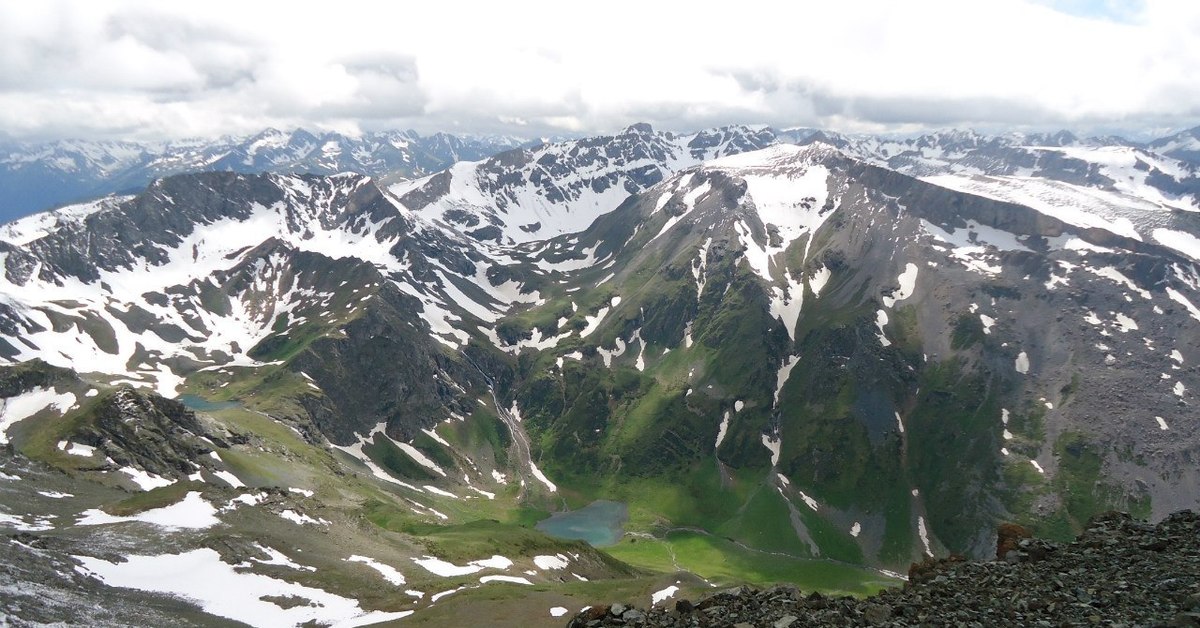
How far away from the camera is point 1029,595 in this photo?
32.8 m

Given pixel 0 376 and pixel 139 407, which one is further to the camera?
pixel 0 376

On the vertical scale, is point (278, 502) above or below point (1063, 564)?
below

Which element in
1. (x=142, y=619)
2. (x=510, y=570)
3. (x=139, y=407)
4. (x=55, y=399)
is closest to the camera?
A: (x=142, y=619)

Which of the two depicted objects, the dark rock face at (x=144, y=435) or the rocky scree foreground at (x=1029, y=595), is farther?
the dark rock face at (x=144, y=435)

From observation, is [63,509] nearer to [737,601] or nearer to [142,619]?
[142,619]

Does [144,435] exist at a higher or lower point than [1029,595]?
lower

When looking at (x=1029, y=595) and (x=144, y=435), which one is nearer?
(x=1029, y=595)

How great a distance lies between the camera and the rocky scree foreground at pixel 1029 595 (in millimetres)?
29844

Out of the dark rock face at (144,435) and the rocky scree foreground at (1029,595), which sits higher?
the rocky scree foreground at (1029,595)

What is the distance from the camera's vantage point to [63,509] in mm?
89688

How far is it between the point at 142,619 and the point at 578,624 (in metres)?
41.6

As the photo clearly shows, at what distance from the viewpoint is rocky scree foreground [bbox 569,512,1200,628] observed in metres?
29.8

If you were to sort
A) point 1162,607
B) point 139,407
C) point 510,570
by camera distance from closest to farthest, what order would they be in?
point 1162,607 → point 510,570 → point 139,407

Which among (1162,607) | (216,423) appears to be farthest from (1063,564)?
(216,423)
